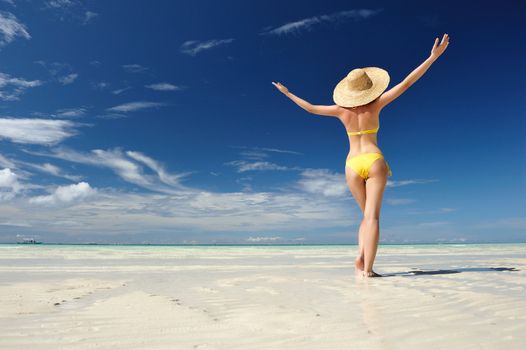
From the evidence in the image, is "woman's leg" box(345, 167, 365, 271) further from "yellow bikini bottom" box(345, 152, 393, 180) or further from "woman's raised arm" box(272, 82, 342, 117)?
"woman's raised arm" box(272, 82, 342, 117)

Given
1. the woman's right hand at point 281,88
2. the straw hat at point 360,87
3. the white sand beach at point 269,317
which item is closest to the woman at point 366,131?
the straw hat at point 360,87

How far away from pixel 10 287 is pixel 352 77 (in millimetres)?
6011

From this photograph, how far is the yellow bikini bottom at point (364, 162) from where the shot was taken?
5.71m

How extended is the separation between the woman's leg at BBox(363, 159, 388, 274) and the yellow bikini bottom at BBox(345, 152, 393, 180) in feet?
0.20

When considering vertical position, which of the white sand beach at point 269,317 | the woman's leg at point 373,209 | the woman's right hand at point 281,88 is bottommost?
the white sand beach at point 269,317

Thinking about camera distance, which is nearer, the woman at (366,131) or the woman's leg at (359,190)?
the woman at (366,131)

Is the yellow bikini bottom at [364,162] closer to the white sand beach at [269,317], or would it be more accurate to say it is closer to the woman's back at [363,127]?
the woman's back at [363,127]

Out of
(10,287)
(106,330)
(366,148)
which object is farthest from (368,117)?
(10,287)

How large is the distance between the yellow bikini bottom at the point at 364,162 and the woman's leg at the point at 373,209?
0.06 m

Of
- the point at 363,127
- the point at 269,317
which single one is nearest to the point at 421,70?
the point at 363,127

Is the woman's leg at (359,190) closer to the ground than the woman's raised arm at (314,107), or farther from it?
closer to the ground

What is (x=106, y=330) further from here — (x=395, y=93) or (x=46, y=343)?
(x=395, y=93)

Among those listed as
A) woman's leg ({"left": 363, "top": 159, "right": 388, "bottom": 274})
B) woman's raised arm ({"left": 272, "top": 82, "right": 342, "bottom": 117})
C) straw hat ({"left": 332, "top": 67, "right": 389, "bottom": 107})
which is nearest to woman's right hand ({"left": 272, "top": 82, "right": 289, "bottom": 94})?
woman's raised arm ({"left": 272, "top": 82, "right": 342, "bottom": 117})

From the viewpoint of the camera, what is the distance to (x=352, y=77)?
20.5 ft
